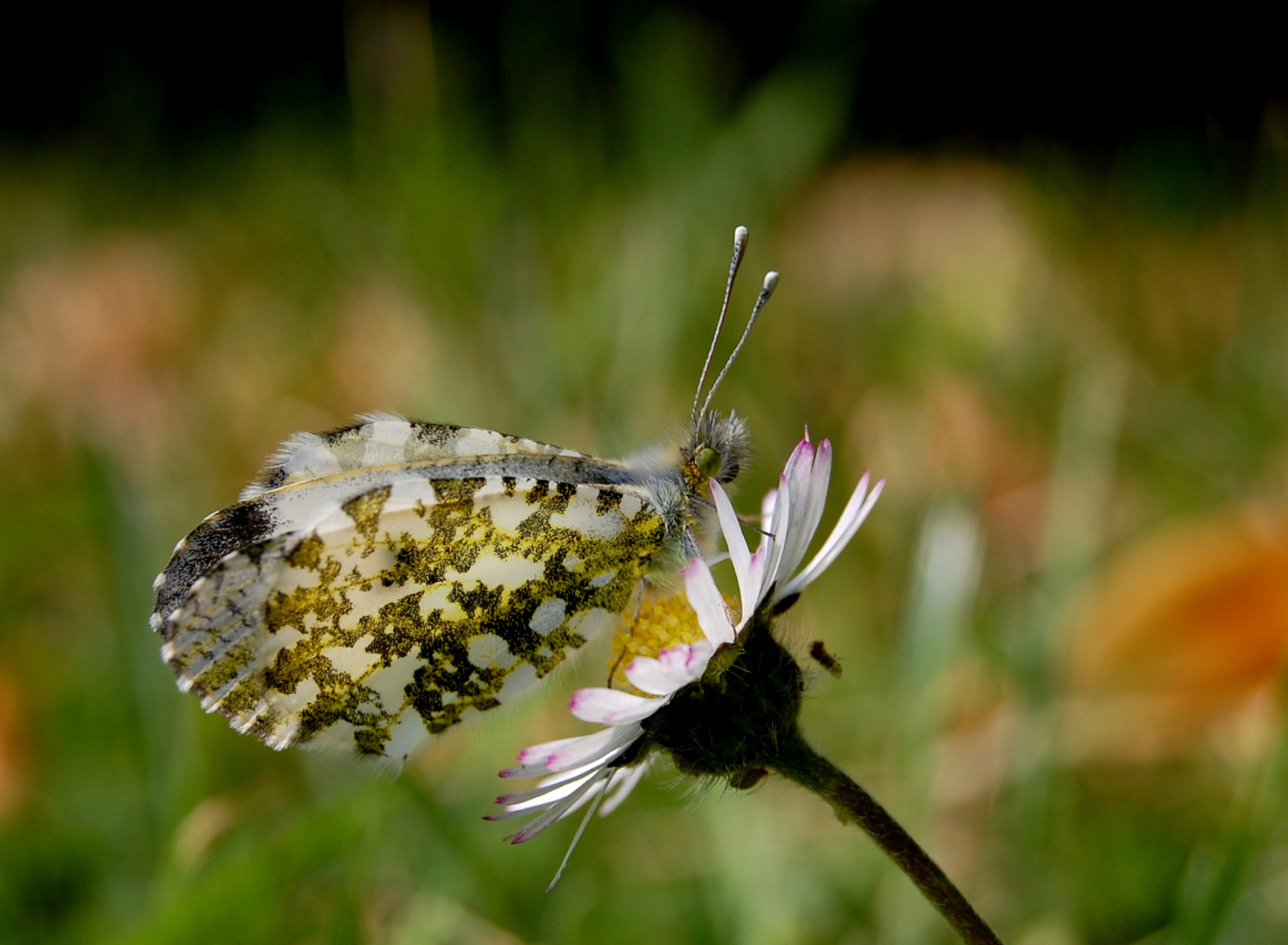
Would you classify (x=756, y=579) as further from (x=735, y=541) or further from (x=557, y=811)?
(x=557, y=811)

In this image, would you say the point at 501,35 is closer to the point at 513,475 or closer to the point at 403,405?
the point at 403,405

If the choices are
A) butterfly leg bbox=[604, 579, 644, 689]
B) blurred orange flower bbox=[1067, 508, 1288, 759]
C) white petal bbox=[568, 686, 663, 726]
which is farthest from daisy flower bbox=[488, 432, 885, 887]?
blurred orange flower bbox=[1067, 508, 1288, 759]

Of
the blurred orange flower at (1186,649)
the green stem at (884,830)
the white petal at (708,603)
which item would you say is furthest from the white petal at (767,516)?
the blurred orange flower at (1186,649)

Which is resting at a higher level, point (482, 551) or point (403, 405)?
point (482, 551)

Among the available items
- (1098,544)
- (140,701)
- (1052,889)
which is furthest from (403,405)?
(1052,889)

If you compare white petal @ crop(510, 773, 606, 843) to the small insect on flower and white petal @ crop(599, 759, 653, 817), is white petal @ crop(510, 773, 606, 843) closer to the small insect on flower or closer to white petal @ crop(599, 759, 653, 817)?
white petal @ crop(599, 759, 653, 817)
